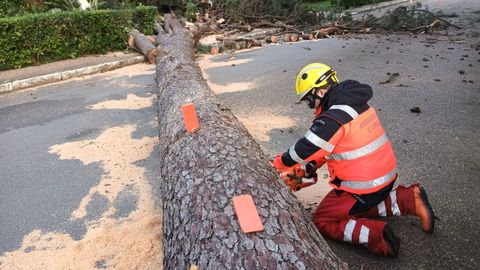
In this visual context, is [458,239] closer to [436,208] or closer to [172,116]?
[436,208]

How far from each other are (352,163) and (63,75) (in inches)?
291

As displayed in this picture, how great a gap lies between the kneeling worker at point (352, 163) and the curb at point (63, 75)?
6.82 meters

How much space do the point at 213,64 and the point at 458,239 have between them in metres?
6.72

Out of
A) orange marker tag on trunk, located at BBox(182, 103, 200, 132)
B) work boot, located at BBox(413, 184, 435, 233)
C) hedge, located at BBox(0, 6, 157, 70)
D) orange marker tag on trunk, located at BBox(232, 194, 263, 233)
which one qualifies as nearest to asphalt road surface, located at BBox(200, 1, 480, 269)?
work boot, located at BBox(413, 184, 435, 233)

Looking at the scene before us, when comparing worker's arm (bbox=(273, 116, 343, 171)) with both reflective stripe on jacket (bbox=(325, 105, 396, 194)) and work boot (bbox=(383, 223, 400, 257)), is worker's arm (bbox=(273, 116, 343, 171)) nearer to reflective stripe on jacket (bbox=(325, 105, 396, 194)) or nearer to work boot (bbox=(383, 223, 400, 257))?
reflective stripe on jacket (bbox=(325, 105, 396, 194))

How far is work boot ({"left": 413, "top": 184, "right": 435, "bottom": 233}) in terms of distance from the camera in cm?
274

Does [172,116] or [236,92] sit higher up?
[172,116]

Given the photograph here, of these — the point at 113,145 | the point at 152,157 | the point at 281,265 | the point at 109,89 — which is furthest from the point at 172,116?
the point at 109,89

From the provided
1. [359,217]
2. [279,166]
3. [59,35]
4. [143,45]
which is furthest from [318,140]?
[59,35]

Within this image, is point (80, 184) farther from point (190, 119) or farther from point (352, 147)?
point (352, 147)

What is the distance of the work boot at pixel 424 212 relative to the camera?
274 centimetres

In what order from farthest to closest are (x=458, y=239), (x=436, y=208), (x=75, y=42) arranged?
1. (x=75, y=42)
2. (x=436, y=208)
3. (x=458, y=239)

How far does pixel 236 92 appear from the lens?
253 inches

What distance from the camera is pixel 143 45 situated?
30.6 ft
